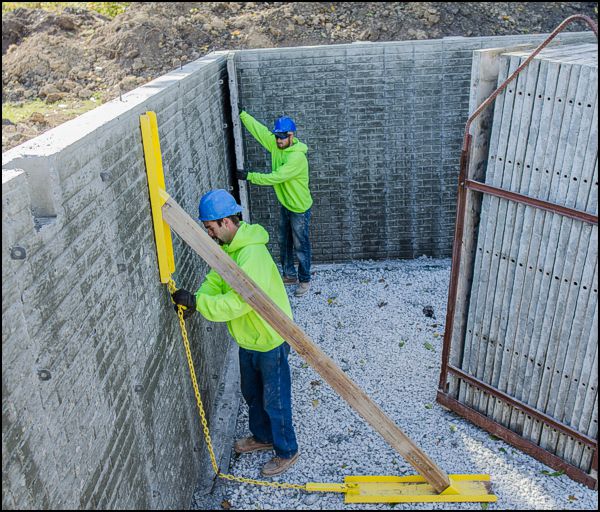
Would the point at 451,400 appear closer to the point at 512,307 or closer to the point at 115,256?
the point at 512,307

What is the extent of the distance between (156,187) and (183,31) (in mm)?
8302

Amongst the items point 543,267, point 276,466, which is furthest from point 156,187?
point 543,267

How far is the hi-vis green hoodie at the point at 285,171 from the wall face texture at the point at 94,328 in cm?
210

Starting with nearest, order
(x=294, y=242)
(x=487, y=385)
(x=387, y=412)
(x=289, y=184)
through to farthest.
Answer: (x=487, y=385), (x=387, y=412), (x=289, y=184), (x=294, y=242)

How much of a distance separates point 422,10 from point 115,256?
10.1 meters

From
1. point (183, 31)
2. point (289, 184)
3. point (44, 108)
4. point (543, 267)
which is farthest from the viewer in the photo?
point (183, 31)

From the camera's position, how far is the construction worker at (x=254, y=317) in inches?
163

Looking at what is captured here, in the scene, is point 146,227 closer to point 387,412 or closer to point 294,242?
point 387,412

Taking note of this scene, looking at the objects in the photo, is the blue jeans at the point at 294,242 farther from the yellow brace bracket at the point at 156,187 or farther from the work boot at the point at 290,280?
the yellow brace bracket at the point at 156,187

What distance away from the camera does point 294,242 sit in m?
7.87

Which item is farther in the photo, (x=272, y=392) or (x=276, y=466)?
(x=276, y=466)

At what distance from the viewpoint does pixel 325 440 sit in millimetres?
5328

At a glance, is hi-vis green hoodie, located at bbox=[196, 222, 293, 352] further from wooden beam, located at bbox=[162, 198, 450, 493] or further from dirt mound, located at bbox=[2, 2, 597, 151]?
dirt mound, located at bbox=[2, 2, 597, 151]

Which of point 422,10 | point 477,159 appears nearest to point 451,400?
point 477,159
